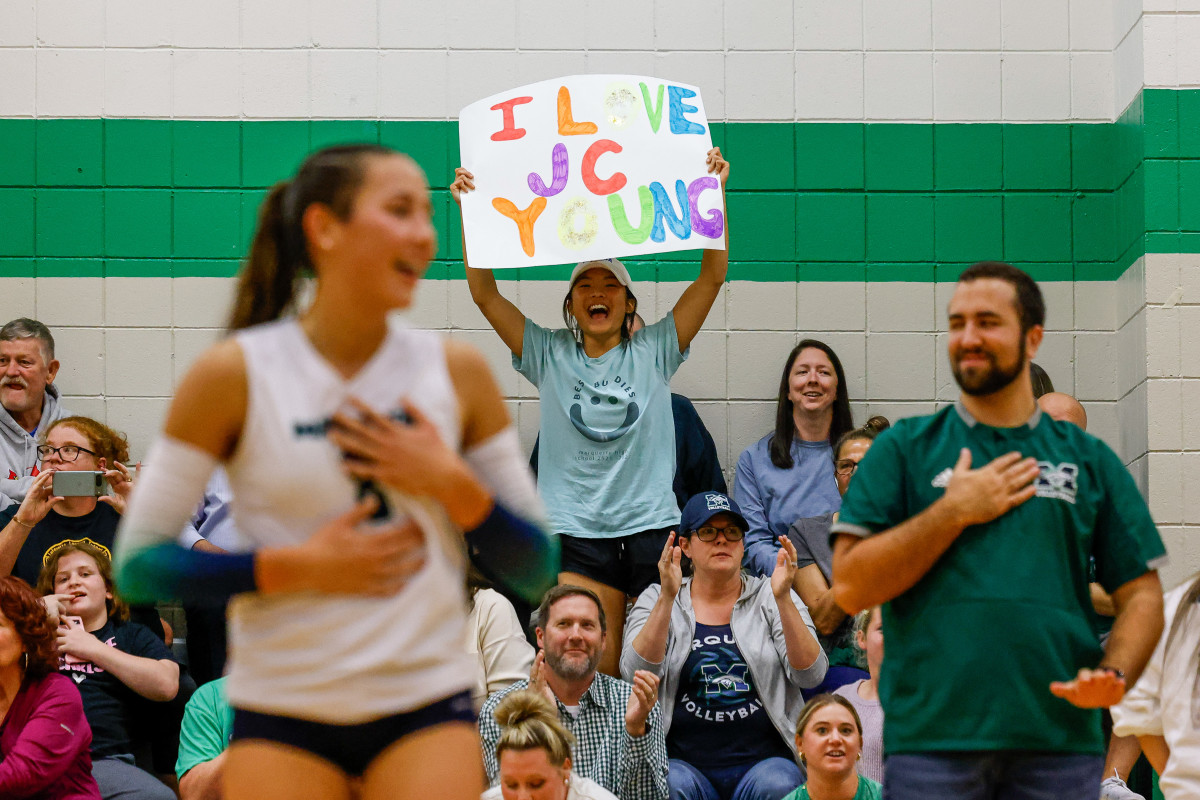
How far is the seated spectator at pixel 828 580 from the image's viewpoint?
6.52 meters

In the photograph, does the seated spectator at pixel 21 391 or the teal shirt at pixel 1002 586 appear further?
the seated spectator at pixel 21 391

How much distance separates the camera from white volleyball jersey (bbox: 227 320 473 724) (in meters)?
2.39

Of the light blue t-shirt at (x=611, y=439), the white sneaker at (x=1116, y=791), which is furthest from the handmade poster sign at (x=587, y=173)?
the white sneaker at (x=1116, y=791)

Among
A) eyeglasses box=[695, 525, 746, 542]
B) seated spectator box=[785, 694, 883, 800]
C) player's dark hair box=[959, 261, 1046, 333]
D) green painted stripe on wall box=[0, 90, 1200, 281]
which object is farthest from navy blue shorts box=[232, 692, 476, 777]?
green painted stripe on wall box=[0, 90, 1200, 281]

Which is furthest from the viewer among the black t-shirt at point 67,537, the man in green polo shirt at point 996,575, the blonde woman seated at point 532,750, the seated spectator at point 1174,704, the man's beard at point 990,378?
the black t-shirt at point 67,537

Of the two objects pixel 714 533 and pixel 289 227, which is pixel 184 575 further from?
pixel 714 533

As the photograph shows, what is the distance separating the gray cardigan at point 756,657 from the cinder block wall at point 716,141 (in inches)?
66.0

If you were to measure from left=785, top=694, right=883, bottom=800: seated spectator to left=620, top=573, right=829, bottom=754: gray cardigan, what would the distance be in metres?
0.48

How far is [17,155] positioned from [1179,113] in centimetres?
597

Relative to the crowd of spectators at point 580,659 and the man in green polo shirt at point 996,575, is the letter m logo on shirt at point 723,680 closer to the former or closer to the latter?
the crowd of spectators at point 580,659

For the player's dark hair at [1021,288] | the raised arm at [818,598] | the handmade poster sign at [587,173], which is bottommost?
the raised arm at [818,598]

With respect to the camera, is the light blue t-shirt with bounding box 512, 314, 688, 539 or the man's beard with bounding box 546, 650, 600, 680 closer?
the man's beard with bounding box 546, 650, 600, 680

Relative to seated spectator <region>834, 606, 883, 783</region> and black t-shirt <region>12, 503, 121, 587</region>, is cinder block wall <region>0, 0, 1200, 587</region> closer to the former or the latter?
black t-shirt <region>12, 503, 121, 587</region>

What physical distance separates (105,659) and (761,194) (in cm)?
402
